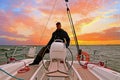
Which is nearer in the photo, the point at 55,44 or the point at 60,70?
the point at 60,70

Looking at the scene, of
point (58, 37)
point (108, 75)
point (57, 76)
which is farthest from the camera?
point (58, 37)

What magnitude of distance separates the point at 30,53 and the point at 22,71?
17.2 feet

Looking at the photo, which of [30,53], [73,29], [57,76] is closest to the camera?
[57,76]

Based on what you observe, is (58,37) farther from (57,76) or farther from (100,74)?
(57,76)

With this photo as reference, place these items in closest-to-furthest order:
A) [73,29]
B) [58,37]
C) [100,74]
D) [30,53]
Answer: [100,74], [58,37], [73,29], [30,53]

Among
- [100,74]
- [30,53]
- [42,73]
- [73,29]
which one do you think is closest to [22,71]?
[42,73]

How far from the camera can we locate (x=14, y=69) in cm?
Result: 745

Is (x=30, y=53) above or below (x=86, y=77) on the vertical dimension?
above

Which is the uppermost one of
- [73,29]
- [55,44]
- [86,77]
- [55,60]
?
[73,29]

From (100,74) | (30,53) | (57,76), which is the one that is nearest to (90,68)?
(100,74)

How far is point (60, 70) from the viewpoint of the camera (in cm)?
538

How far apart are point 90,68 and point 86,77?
1.58 m

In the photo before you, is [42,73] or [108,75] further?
[42,73]

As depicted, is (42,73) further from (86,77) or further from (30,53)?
(30,53)
